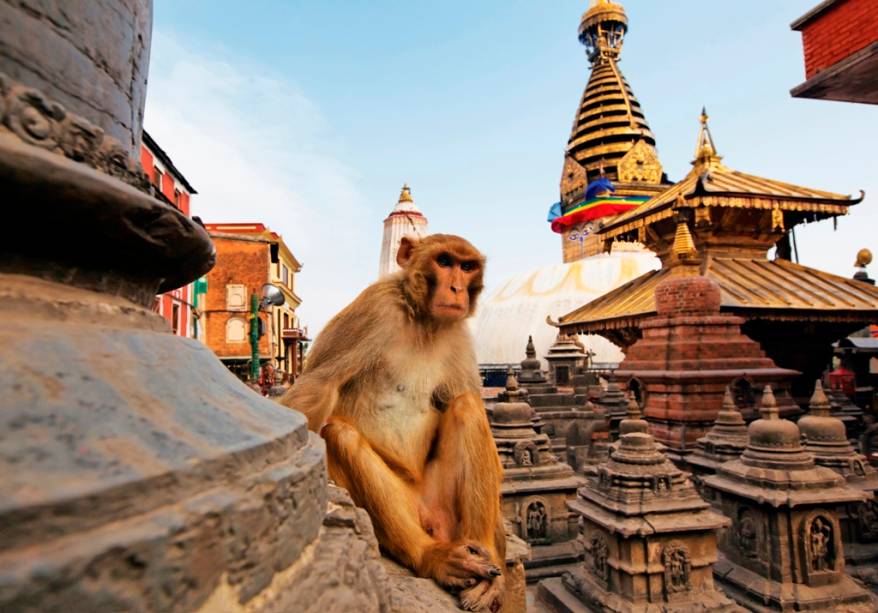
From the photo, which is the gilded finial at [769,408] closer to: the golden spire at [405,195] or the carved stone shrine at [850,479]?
the carved stone shrine at [850,479]

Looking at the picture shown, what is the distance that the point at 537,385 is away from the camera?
39.1ft

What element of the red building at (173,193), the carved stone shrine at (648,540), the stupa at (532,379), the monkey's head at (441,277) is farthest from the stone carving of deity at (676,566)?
the red building at (173,193)

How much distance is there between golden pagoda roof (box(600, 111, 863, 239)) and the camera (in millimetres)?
11156

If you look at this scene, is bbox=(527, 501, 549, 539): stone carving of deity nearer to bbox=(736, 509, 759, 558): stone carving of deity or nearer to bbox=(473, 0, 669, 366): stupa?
bbox=(736, 509, 759, 558): stone carving of deity

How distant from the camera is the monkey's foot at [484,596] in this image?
1645mm

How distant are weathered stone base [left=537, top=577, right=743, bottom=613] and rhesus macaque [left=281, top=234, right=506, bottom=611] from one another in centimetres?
228

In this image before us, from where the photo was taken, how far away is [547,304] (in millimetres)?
24297

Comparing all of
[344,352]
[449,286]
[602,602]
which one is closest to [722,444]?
[602,602]

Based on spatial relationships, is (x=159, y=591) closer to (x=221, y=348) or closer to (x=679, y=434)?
(x=679, y=434)

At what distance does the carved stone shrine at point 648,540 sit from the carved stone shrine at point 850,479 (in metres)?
1.89

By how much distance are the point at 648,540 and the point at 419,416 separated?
2.43m

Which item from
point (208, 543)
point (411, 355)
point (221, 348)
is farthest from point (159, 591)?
point (221, 348)

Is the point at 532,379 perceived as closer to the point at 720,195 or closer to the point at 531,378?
the point at 531,378

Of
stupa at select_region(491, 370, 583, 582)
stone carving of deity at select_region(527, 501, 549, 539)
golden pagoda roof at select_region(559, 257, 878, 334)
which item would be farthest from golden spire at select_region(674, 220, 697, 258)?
stone carving of deity at select_region(527, 501, 549, 539)
